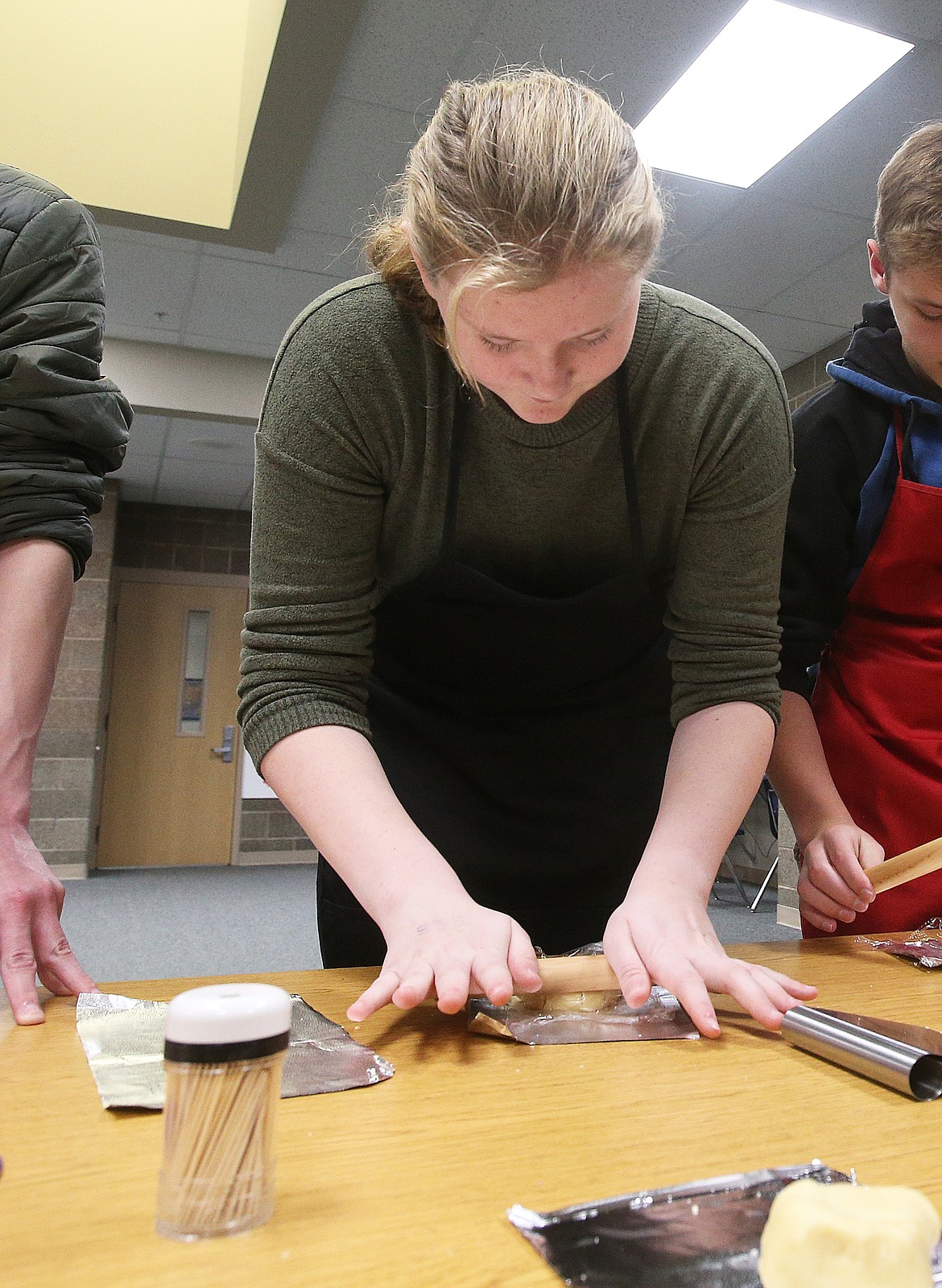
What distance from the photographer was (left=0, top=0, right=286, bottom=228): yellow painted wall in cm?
289

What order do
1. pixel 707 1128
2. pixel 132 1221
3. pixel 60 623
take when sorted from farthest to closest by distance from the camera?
pixel 60 623 → pixel 707 1128 → pixel 132 1221

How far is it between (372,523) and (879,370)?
67cm

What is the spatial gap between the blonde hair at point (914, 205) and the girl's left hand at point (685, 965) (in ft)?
2.27

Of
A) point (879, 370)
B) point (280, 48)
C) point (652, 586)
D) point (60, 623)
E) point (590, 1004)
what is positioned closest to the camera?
point (590, 1004)

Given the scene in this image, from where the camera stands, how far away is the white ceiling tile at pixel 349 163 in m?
2.82

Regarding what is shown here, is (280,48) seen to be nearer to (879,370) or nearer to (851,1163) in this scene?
(879,370)

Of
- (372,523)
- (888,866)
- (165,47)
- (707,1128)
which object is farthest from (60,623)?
(165,47)

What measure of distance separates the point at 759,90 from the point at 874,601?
219 centimetres

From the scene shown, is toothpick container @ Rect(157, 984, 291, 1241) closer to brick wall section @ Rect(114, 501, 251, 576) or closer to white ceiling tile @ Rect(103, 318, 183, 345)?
white ceiling tile @ Rect(103, 318, 183, 345)

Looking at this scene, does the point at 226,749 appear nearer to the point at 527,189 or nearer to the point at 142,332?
the point at 142,332

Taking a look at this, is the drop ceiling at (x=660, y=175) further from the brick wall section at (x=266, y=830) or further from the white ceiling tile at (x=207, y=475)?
the brick wall section at (x=266, y=830)

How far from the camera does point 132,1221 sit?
0.39 meters

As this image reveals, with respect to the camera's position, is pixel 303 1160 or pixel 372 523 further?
pixel 372 523

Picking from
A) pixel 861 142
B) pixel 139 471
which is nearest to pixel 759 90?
pixel 861 142
